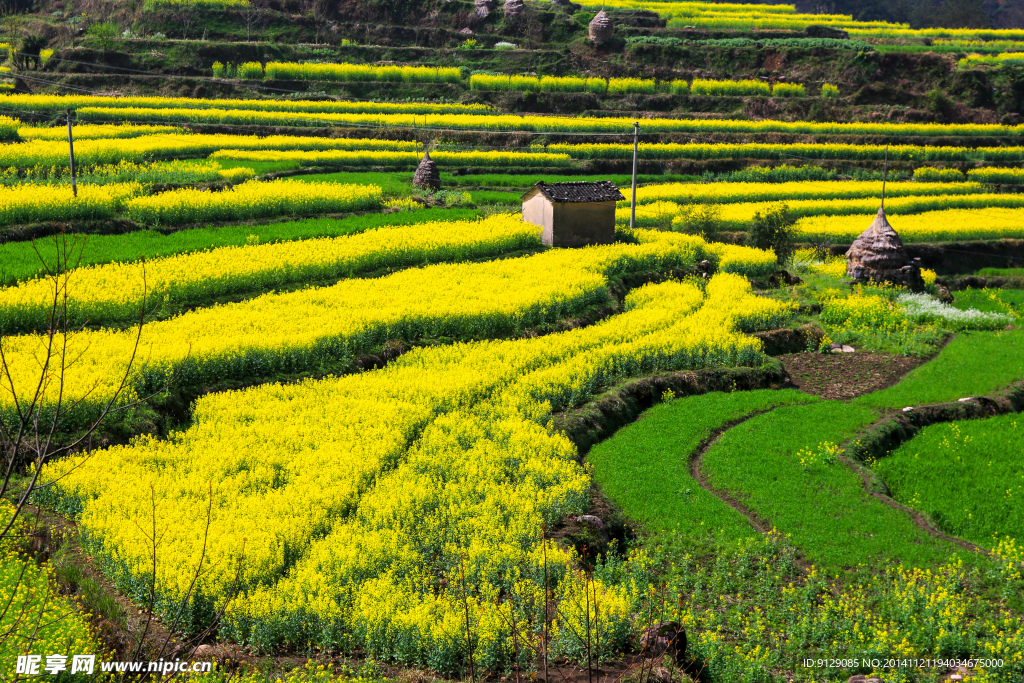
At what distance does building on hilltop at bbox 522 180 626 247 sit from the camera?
1169 inches

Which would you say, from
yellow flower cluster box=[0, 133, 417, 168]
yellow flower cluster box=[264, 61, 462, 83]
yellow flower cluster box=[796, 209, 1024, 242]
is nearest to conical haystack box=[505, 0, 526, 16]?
yellow flower cluster box=[264, 61, 462, 83]

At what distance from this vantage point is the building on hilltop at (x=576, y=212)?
2969 centimetres

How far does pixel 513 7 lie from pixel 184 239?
5130 centimetres

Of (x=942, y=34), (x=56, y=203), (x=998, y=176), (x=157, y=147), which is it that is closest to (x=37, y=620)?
(x=56, y=203)

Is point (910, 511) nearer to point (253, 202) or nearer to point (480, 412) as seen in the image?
point (480, 412)

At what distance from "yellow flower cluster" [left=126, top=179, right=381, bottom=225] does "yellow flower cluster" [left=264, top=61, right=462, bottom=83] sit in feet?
82.2

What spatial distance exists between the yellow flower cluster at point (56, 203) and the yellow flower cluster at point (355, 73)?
99.8ft

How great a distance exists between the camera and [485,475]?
14102mm

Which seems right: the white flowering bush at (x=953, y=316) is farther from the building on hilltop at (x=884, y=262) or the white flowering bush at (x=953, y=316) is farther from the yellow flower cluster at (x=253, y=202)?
the yellow flower cluster at (x=253, y=202)

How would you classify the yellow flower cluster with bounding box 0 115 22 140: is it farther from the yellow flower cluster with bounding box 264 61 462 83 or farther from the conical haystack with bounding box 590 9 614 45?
the conical haystack with bounding box 590 9 614 45

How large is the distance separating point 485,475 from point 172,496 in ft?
16.3

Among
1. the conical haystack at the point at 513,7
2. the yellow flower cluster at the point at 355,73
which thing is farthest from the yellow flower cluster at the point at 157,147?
the conical haystack at the point at 513,7

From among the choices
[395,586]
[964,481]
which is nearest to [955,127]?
[964,481]

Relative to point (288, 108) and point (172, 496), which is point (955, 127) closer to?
point (288, 108)
